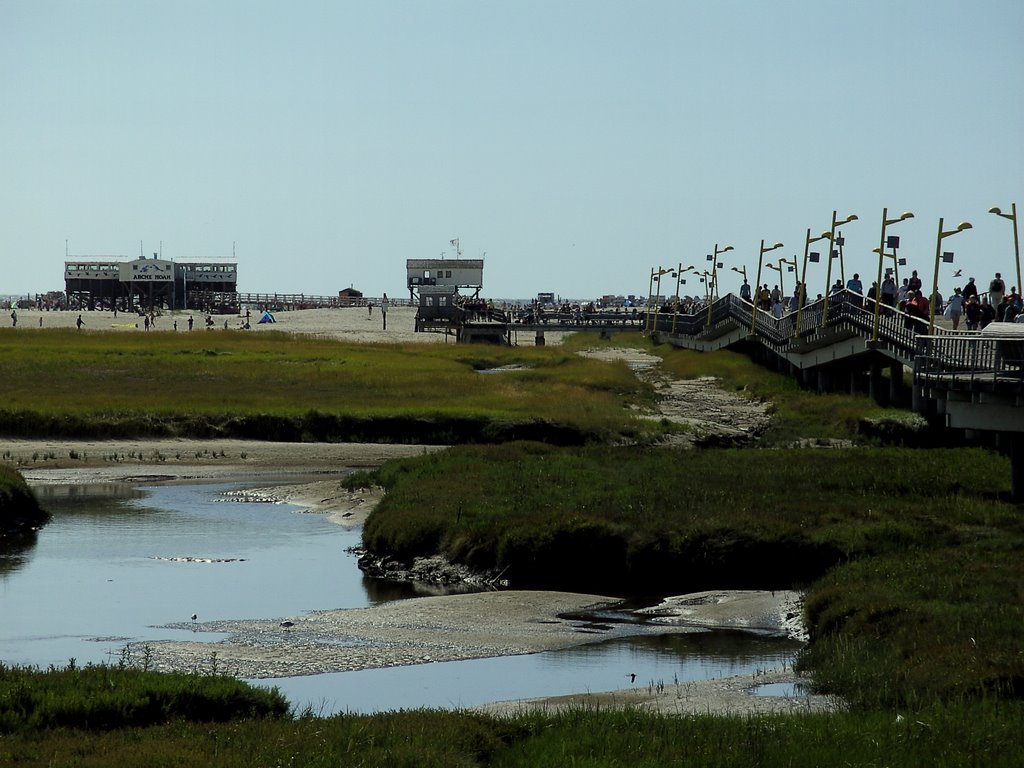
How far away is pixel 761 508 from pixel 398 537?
25.6 feet

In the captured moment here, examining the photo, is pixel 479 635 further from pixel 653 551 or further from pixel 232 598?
pixel 232 598

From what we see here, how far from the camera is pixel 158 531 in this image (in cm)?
3603

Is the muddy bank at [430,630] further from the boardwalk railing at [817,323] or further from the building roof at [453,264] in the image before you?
the building roof at [453,264]

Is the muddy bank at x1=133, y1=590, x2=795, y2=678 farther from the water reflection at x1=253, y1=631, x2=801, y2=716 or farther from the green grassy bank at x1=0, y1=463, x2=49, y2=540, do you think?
the green grassy bank at x1=0, y1=463, x2=49, y2=540

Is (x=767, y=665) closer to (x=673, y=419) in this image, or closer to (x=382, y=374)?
(x=673, y=419)

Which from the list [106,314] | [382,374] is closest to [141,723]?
[382,374]

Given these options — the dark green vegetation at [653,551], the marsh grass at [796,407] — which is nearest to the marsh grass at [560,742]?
the dark green vegetation at [653,551]

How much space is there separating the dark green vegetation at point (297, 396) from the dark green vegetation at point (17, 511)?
1622cm

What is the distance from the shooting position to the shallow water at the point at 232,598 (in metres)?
21.8

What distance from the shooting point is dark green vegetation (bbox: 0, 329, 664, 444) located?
2169 inches

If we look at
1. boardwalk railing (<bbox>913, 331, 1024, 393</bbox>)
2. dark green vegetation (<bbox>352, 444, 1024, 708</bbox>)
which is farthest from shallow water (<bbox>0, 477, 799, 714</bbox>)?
boardwalk railing (<bbox>913, 331, 1024, 393</bbox>)

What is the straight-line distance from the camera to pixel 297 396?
63000 mm

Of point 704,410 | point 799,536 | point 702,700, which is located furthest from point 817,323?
point 702,700

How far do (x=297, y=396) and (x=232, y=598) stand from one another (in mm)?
34883
